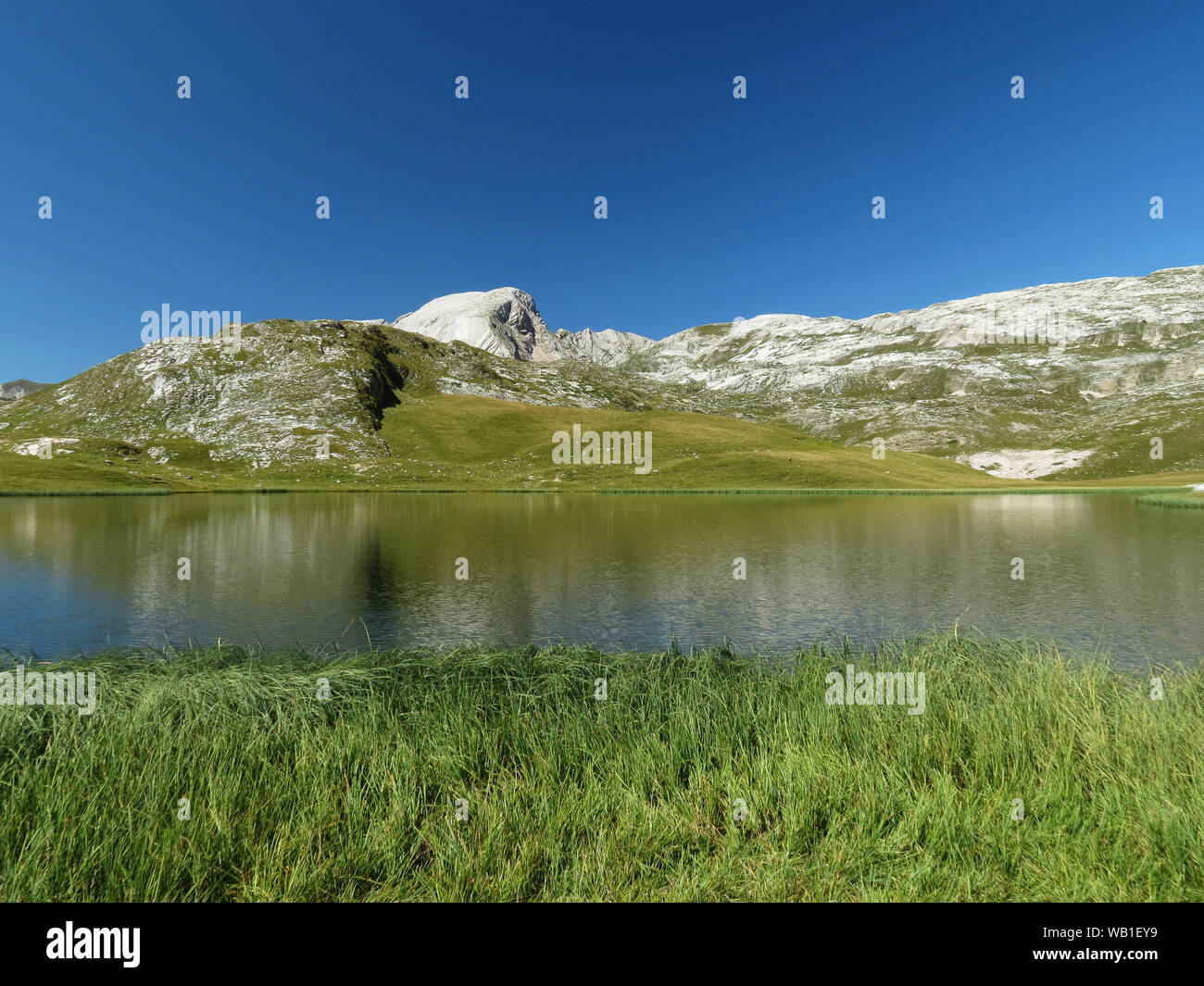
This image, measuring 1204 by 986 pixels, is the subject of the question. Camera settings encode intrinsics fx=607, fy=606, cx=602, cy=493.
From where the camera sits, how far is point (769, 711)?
1099 cm

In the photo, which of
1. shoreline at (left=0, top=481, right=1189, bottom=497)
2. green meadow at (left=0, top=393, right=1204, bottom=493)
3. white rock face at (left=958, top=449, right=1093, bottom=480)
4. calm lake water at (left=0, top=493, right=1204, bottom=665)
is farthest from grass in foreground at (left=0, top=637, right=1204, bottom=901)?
white rock face at (left=958, top=449, right=1093, bottom=480)

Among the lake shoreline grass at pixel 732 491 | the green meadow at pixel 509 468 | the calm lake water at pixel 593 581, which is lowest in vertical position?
the calm lake water at pixel 593 581

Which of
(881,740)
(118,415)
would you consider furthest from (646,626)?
(118,415)

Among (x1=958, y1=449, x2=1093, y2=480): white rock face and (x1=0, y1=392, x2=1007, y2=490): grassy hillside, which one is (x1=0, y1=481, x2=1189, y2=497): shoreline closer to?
(x1=0, y1=392, x2=1007, y2=490): grassy hillside

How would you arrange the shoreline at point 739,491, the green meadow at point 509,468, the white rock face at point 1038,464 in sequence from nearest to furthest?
the shoreline at point 739,491 < the green meadow at point 509,468 < the white rock face at point 1038,464

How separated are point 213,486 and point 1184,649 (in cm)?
12989

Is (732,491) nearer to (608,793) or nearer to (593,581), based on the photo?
(593,581)

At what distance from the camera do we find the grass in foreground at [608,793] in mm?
6395

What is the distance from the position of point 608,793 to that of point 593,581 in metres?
22.7

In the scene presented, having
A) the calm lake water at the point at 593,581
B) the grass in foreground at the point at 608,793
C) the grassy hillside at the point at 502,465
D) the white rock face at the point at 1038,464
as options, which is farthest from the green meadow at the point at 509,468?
the grass in foreground at the point at 608,793

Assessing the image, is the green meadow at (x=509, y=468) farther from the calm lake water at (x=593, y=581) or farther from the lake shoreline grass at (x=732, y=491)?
the calm lake water at (x=593, y=581)

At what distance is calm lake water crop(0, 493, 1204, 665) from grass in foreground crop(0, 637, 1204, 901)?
26.7 ft

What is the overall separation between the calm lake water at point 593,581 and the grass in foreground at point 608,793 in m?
8.14

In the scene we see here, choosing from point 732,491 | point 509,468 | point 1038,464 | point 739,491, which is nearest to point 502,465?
point 509,468
